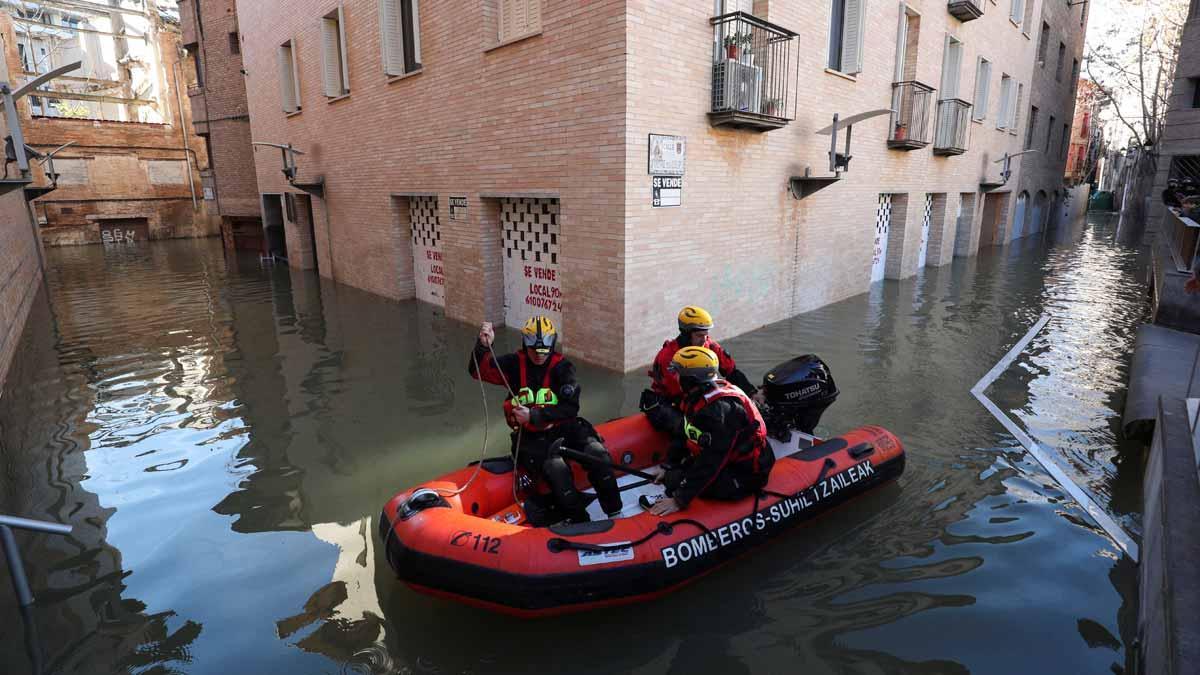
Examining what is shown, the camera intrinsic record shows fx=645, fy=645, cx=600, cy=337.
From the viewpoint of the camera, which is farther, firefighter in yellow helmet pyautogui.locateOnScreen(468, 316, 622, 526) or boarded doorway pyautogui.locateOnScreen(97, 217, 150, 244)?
boarded doorway pyautogui.locateOnScreen(97, 217, 150, 244)

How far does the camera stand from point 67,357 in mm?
9688

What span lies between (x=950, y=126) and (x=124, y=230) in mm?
33422

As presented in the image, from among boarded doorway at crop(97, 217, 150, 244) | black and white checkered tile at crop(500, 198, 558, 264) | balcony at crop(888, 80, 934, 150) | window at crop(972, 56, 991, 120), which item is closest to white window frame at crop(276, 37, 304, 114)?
black and white checkered tile at crop(500, 198, 558, 264)

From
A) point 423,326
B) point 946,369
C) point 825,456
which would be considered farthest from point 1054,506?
point 423,326

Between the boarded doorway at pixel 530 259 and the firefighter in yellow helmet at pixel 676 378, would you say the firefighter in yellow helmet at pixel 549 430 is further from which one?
the boarded doorway at pixel 530 259

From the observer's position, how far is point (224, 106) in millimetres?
22656

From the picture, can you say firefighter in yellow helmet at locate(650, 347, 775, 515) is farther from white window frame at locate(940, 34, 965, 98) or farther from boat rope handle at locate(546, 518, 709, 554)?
white window frame at locate(940, 34, 965, 98)

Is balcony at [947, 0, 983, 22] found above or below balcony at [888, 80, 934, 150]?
above

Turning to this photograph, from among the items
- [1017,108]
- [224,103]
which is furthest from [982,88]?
[224,103]

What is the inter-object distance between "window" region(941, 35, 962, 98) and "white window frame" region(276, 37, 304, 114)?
15451 millimetres

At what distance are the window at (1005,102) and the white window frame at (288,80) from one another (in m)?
19.6

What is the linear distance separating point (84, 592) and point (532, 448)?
9.84ft

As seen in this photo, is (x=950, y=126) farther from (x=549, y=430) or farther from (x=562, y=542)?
(x=562, y=542)

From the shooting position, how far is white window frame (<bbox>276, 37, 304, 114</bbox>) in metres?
15.7
